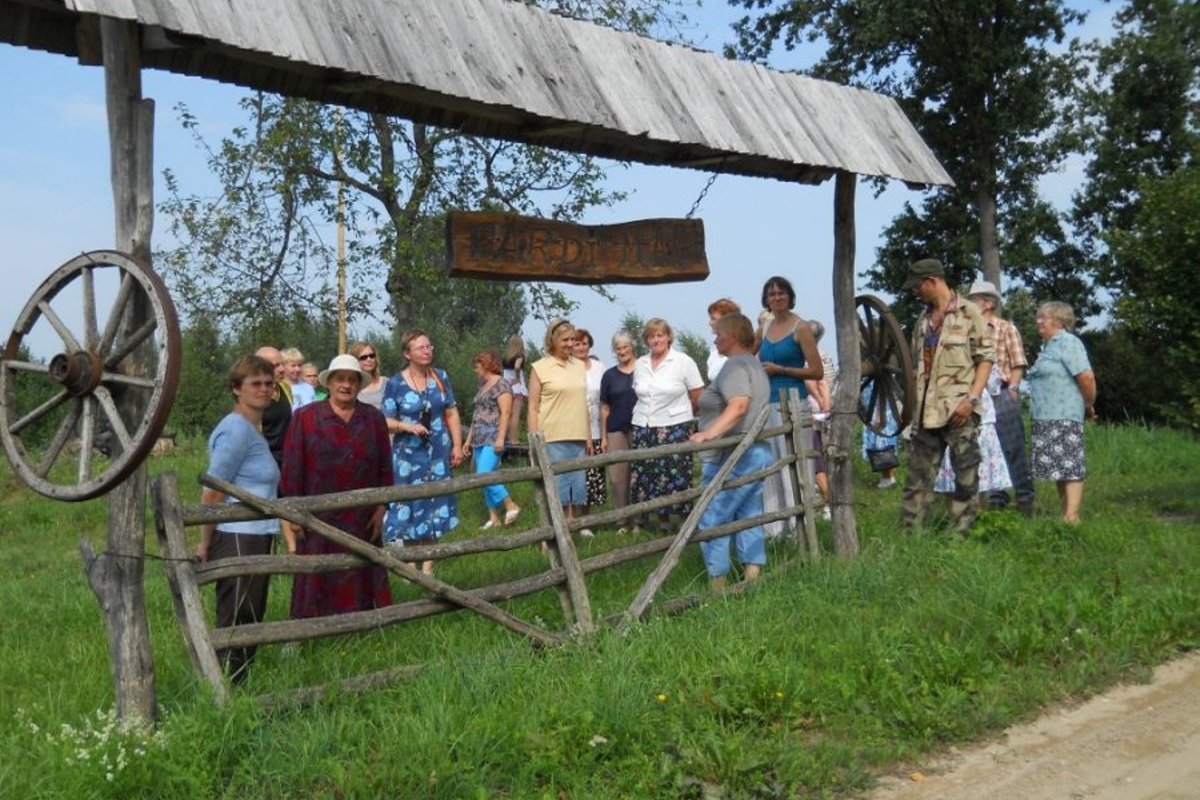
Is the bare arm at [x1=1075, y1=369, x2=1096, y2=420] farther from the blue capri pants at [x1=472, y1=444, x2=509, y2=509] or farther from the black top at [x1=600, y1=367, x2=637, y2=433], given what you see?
the blue capri pants at [x1=472, y1=444, x2=509, y2=509]

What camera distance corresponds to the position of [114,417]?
4.72m

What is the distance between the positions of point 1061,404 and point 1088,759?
499cm

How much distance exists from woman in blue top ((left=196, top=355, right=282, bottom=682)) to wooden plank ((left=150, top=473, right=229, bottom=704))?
2.68ft

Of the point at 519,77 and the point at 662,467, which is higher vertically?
the point at 519,77

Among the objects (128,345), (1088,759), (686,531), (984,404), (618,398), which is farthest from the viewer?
(618,398)

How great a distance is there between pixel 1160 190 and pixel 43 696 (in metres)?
9.16

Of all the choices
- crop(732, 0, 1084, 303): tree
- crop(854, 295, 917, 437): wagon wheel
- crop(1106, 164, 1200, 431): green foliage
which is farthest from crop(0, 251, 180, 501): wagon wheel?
crop(732, 0, 1084, 303): tree

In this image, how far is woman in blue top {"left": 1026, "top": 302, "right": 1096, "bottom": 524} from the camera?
9406 mm

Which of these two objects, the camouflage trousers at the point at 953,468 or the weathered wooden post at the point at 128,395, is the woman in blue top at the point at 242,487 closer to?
the weathered wooden post at the point at 128,395

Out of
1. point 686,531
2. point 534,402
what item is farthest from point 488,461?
point 686,531

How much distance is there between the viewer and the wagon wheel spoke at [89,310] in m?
4.84

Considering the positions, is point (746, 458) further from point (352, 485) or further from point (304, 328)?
point (304, 328)

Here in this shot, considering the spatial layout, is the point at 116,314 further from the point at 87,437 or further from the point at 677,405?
the point at 677,405

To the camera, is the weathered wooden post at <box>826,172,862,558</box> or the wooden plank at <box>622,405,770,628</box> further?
the weathered wooden post at <box>826,172,862,558</box>
